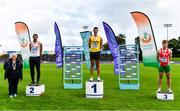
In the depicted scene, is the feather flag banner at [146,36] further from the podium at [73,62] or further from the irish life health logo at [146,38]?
the podium at [73,62]

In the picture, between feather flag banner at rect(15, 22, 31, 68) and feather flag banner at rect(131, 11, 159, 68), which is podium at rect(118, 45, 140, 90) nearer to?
feather flag banner at rect(131, 11, 159, 68)

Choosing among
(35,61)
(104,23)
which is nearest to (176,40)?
(104,23)

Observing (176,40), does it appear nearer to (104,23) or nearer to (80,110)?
(104,23)

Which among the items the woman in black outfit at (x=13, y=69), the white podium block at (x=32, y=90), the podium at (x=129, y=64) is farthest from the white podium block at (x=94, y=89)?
the podium at (x=129, y=64)

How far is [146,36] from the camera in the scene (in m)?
20.7

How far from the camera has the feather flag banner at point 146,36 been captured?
2050cm

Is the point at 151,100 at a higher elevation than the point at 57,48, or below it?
below

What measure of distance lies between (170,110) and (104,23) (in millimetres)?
11474

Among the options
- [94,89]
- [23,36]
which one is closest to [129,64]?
[94,89]

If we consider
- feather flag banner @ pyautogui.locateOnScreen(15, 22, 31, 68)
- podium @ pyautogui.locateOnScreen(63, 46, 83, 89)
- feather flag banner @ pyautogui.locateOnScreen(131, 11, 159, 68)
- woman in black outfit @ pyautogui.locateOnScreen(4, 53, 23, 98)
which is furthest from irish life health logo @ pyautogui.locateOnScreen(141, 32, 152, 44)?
feather flag banner @ pyautogui.locateOnScreen(15, 22, 31, 68)

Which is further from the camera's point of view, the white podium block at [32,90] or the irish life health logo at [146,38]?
the irish life health logo at [146,38]

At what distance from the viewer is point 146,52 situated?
21.1 metres

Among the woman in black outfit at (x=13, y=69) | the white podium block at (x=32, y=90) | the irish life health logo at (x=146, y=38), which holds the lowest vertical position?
the white podium block at (x=32, y=90)

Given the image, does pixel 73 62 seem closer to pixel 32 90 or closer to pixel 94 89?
pixel 32 90
